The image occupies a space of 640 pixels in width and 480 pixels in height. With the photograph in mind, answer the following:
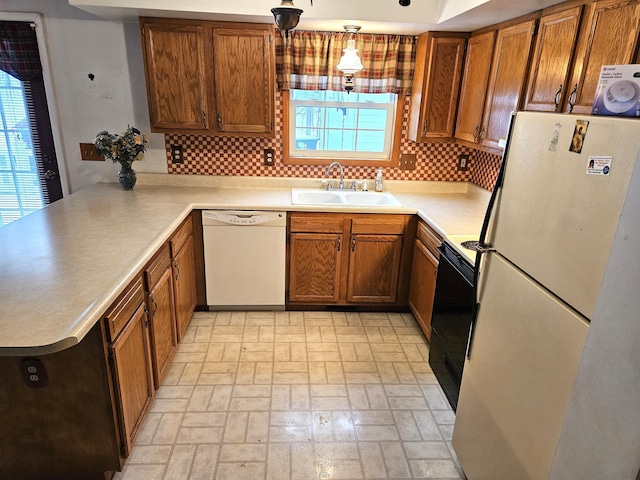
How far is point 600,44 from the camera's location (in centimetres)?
166

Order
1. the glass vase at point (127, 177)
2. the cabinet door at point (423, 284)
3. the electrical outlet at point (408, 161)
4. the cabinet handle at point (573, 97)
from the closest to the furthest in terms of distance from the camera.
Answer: the cabinet handle at point (573, 97) → the cabinet door at point (423, 284) → the glass vase at point (127, 177) → the electrical outlet at point (408, 161)

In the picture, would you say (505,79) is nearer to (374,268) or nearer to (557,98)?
(557,98)

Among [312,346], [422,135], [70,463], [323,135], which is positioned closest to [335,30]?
[323,135]

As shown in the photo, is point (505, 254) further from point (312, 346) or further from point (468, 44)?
point (468, 44)

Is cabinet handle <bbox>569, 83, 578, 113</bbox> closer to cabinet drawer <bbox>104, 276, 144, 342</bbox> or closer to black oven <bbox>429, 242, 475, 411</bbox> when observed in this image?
black oven <bbox>429, 242, 475, 411</bbox>

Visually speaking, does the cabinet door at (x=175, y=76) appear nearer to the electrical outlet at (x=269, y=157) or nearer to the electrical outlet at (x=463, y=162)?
the electrical outlet at (x=269, y=157)

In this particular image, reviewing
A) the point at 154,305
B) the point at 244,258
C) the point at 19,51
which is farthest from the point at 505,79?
the point at 19,51

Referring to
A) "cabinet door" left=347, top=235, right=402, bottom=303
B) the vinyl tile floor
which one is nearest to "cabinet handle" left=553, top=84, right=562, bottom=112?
"cabinet door" left=347, top=235, right=402, bottom=303

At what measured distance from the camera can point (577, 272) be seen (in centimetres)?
111

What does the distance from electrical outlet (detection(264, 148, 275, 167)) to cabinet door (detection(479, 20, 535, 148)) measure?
1596 mm

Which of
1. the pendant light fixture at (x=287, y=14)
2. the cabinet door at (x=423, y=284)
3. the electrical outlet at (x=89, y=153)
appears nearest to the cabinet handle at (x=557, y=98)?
the cabinet door at (x=423, y=284)

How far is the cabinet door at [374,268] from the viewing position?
3057 mm

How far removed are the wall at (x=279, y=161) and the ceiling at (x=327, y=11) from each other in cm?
71

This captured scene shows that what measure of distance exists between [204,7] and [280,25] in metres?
0.99
